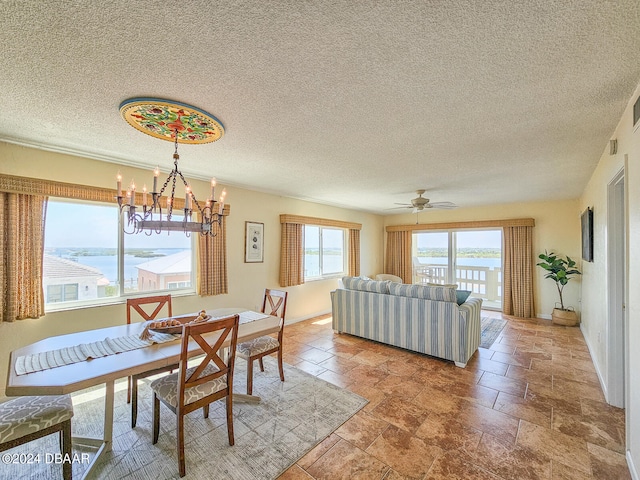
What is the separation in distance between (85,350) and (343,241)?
5179 mm

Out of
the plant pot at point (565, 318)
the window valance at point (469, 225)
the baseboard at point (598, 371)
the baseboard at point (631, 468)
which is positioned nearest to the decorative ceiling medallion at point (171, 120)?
the baseboard at point (631, 468)

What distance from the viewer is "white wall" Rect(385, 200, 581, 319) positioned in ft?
16.8

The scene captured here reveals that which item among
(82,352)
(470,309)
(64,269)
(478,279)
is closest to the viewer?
(82,352)

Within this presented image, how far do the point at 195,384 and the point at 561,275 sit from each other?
5.86 meters

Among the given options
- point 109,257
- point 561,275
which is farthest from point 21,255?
point 561,275

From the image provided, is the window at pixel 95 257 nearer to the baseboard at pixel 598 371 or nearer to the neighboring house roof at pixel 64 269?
the neighboring house roof at pixel 64 269

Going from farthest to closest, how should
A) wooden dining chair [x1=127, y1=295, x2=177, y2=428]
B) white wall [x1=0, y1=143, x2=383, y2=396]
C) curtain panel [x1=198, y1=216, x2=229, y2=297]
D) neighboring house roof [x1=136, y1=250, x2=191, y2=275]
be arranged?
curtain panel [x1=198, y1=216, x2=229, y2=297], neighboring house roof [x1=136, y1=250, x2=191, y2=275], white wall [x1=0, y1=143, x2=383, y2=396], wooden dining chair [x1=127, y1=295, x2=177, y2=428]

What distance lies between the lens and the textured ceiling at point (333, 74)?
43.4 inches

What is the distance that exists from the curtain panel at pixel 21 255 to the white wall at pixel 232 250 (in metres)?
0.17

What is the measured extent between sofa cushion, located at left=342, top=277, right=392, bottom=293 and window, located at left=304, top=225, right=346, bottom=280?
4.49 feet

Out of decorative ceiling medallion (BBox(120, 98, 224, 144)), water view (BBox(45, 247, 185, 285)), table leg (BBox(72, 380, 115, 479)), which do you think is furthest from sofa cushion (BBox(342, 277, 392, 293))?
table leg (BBox(72, 380, 115, 479))

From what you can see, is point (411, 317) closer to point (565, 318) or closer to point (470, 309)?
point (470, 309)

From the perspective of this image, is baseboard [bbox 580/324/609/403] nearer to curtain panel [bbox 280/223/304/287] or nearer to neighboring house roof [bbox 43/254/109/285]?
curtain panel [bbox 280/223/304/287]

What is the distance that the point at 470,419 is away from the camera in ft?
7.36
